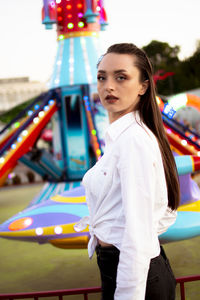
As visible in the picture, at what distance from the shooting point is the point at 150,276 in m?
1.09

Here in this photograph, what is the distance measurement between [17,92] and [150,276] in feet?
101

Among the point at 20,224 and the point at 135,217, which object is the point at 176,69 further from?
the point at 135,217

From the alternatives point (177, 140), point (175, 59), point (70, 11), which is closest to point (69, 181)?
point (177, 140)

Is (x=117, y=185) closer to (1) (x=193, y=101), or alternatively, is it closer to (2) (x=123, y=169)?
(2) (x=123, y=169)

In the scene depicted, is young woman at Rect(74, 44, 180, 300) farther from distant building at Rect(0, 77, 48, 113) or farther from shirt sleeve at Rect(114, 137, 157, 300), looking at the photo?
distant building at Rect(0, 77, 48, 113)

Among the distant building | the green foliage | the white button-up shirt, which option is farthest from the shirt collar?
the green foliage

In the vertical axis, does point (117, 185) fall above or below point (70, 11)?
below

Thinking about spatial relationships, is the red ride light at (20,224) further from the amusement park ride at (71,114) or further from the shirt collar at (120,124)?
the shirt collar at (120,124)

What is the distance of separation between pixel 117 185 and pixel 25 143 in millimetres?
5574

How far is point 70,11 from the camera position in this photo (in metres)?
6.77

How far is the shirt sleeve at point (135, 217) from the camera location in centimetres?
97

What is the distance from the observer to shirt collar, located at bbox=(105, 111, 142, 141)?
109cm

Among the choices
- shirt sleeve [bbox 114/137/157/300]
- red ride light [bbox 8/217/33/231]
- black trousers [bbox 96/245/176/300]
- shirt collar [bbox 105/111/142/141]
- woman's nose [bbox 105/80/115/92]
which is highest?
woman's nose [bbox 105/80/115/92]

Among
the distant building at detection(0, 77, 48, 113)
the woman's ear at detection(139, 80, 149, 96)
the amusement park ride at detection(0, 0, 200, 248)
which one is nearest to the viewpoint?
the woman's ear at detection(139, 80, 149, 96)
